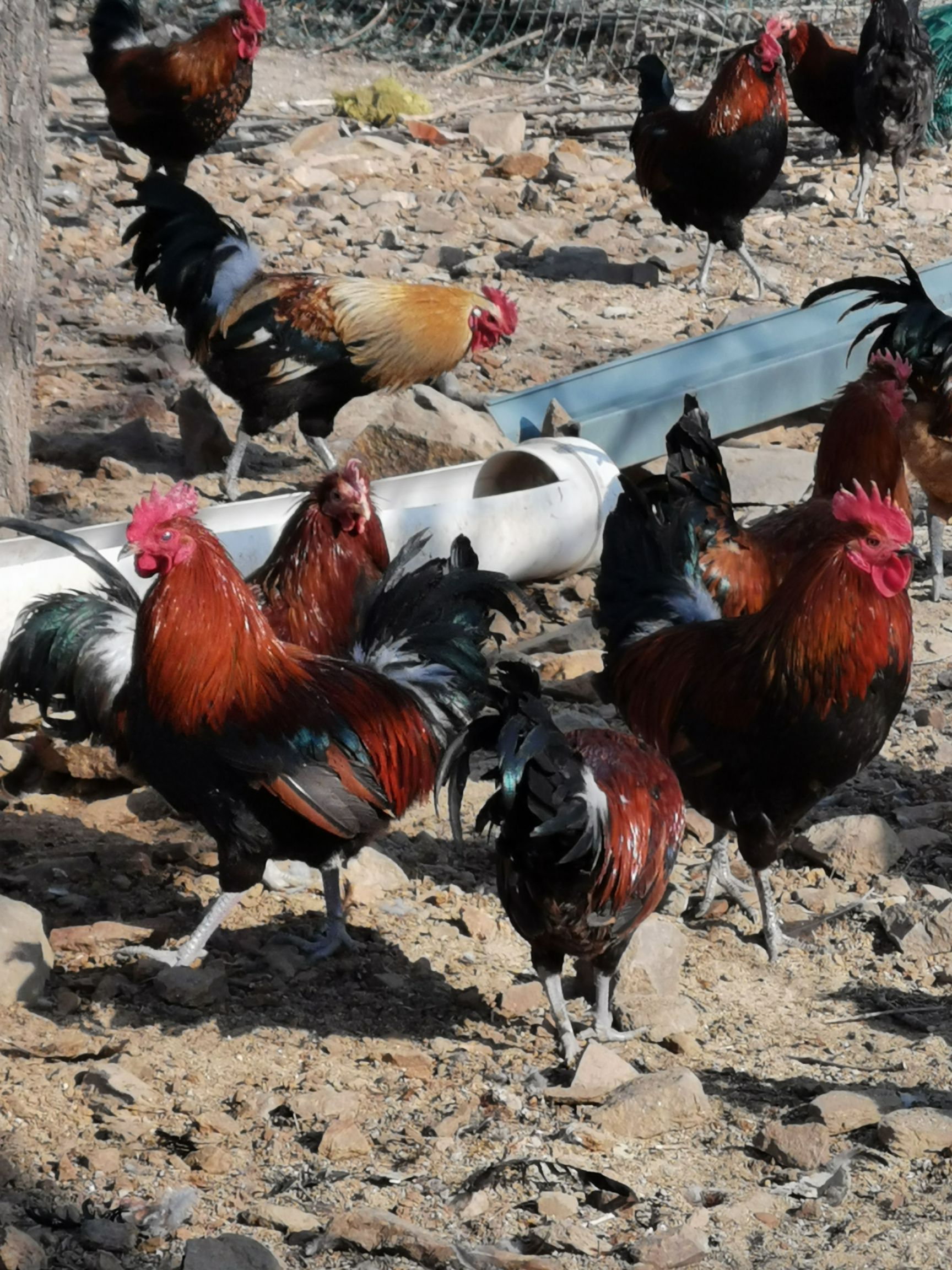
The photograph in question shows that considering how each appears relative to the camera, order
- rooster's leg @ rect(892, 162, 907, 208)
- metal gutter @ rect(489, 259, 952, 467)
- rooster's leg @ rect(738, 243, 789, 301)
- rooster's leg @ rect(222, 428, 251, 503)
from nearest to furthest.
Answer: rooster's leg @ rect(222, 428, 251, 503)
metal gutter @ rect(489, 259, 952, 467)
rooster's leg @ rect(738, 243, 789, 301)
rooster's leg @ rect(892, 162, 907, 208)

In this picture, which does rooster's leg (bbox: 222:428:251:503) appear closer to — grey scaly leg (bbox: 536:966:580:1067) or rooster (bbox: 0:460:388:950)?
rooster (bbox: 0:460:388:950)

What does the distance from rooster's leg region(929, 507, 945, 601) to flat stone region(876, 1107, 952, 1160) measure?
148 inches

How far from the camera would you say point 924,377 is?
6.81 m

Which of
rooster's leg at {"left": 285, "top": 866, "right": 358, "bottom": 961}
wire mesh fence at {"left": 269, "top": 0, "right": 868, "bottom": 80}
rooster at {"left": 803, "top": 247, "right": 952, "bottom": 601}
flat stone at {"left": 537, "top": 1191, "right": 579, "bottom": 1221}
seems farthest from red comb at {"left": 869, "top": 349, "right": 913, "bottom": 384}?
wire mesh fence at {"left": 269, "top": 0, "right": 868, "bottom": 80}

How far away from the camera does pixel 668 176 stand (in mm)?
10570

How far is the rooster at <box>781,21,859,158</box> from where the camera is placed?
12.5m

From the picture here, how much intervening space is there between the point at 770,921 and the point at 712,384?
3.98 metres

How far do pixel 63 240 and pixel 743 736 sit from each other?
7781 millimetres

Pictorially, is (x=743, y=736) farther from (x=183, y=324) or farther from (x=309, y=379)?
(x=183, y=324)

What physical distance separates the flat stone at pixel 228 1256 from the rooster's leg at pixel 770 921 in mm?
2141

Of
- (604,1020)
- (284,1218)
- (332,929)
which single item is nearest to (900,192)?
(332,929)

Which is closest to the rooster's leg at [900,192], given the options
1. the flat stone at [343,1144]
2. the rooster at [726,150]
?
the rooster at [726,150]

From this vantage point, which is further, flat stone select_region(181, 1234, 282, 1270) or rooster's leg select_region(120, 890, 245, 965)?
rooster's leg select_region(120, 890, 245, 965)

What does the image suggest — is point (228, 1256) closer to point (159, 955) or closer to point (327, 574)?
point (159, 955)
